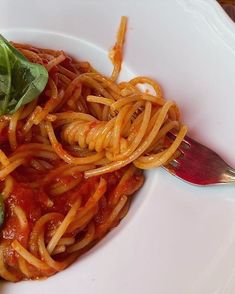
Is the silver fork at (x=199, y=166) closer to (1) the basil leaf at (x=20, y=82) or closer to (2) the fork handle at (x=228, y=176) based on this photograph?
(2) the fork handle at (x=228, y=176)

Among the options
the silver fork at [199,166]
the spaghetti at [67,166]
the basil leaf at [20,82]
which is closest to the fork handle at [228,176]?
the silver fork at [199,166]

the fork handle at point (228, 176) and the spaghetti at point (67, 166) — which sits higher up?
the fork handle at point (228, 176)

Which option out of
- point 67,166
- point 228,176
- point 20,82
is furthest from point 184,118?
point 20,82

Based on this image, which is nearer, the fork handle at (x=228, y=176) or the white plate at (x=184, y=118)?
the white plate at (x=184, y=118)

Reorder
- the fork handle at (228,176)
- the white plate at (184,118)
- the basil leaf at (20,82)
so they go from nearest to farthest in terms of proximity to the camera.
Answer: the white plate at (184,118)
the fork handle at (228,176)
the basil leaf at (20,82)

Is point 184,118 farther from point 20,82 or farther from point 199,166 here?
point 20,82

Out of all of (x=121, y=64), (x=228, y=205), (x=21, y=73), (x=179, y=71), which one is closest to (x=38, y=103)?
(x=21, y=73)
